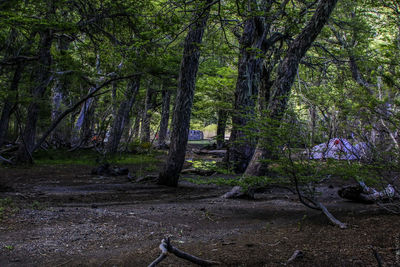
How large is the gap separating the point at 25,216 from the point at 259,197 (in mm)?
4696

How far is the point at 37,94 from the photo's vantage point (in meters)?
11.4

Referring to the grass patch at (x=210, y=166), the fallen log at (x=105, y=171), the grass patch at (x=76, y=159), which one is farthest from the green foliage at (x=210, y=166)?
the grass patch at (x=76, y=159)

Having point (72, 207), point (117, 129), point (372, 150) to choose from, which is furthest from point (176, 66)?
point (372, 150)

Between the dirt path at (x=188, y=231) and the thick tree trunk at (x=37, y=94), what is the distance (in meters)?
5.36

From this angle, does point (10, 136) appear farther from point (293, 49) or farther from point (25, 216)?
point (293, 49)

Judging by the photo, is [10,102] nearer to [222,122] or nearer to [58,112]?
[58,112]

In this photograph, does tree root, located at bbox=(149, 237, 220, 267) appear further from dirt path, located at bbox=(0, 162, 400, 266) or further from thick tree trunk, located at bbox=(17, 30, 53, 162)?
thick tree trunk, located at bbox=(17, 30, 53, 162)

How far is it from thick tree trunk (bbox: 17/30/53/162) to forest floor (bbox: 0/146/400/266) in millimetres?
5070

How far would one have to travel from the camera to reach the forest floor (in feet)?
10.1

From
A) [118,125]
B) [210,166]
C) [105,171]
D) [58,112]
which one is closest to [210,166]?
[210,166]

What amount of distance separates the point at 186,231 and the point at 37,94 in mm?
9453

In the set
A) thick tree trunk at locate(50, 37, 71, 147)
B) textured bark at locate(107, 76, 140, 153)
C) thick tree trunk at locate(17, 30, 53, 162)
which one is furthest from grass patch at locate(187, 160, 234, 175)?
thick tree trunk at locate(50, 37, 71, 147)

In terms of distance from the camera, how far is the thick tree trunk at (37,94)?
36.9ft

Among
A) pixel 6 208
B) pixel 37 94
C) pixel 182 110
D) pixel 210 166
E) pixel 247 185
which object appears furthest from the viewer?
pixel 37 94
